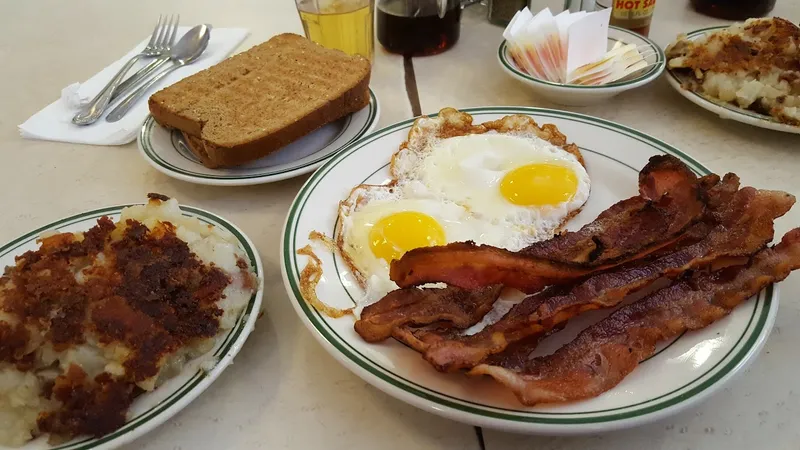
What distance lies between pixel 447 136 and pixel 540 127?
0.25 metres

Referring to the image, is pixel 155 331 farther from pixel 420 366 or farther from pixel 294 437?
pixel 420 366

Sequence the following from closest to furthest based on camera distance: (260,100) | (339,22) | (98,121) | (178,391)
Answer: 1. (178,391)
2. (260,100)
3. (98,121)
4. (339,22)

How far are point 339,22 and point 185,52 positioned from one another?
2.01 feet

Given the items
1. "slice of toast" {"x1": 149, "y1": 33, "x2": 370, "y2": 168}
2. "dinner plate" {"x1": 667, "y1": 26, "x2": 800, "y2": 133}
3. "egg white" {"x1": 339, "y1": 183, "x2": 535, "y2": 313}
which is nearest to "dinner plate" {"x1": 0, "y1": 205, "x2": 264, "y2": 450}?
"egg white" {"x1": 339, "y1": 183, "x2": 535, "y2": 313}

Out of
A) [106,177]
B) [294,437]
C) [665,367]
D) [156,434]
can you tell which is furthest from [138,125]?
[665,367]

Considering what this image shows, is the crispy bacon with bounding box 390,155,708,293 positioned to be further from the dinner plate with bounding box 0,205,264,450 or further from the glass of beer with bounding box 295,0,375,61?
the glass of beer with bounding box 295,0,375,61

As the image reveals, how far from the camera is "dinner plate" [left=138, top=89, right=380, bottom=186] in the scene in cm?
142

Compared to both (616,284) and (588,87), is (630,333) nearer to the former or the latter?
(616,284)

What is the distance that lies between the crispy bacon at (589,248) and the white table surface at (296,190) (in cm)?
25

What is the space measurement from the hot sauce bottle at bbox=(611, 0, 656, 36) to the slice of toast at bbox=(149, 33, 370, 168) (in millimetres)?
954

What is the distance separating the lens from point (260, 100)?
1.62 metres

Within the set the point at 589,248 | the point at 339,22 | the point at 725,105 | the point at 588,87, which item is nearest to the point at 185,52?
the point at 339,22

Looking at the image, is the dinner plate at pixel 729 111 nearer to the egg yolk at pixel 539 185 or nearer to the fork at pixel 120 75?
the egg yolk at pixel 539 185

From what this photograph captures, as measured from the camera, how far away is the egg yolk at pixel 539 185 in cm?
132
